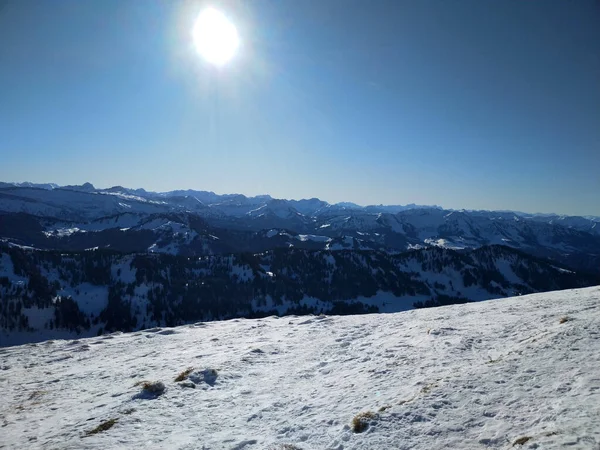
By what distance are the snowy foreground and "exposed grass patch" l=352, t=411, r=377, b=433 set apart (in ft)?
0.22

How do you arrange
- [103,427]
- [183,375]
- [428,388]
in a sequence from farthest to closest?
1. [183,375]
2. [103,427]
3. [428,388]

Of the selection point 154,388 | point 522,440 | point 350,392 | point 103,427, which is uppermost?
point 522,440

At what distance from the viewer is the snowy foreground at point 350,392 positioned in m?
9.69

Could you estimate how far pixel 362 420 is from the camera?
35.3 feet

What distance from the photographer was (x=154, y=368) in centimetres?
2077

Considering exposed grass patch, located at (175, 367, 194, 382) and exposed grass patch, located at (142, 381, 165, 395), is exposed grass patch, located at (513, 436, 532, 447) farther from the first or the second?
exposed grass patch, located at (175, 367, 194, 382)

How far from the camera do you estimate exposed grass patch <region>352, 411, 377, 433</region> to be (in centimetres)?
1052

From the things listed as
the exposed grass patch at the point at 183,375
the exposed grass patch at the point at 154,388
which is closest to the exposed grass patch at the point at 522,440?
the exposed grass patch at the point at 154,388

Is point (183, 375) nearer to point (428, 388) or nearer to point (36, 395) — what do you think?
point (36, 395)

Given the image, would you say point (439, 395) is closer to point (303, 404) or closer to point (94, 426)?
point (303, 404)

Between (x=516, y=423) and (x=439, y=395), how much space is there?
2.60 metres

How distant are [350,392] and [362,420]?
2.83 meters

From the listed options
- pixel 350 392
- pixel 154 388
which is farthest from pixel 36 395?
pixel 350 392

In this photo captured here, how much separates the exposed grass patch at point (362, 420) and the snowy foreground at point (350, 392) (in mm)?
68
